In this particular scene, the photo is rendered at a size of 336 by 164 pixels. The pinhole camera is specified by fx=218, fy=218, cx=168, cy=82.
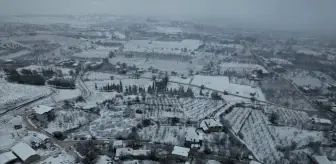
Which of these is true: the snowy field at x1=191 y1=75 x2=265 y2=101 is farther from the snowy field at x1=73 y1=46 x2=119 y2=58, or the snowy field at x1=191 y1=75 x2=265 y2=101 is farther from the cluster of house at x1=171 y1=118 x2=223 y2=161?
the snowy field at x1=73 y1=46 x2=119 y2=58

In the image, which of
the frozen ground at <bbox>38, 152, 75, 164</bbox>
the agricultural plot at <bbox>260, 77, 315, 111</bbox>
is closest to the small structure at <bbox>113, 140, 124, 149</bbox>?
the frozen ground at <bbox>38, 152, 75, 164</bbox>

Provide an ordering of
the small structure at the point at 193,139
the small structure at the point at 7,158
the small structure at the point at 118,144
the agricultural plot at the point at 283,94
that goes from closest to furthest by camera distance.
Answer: the small structure at the point at 7,158 → the small structure at the point at 118,144 → the small structure at the point at 193,139 → the agricultural plot at the point at 283,94

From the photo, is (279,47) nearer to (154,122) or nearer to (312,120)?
(312,120)

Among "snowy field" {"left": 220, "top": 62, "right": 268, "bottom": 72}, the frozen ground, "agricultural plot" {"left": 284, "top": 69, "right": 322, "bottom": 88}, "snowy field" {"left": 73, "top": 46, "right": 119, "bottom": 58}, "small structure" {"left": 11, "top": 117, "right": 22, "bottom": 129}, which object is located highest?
"snowy field" {"left": 73, "top": 46, "right": 119, "bottom": 58}

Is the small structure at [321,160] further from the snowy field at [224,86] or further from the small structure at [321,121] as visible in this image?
the snowy field at [224,86]

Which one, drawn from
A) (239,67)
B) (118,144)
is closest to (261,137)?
(118,144)

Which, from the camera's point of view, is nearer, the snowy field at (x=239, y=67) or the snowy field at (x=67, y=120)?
the snowy field at (x=67, y=120)

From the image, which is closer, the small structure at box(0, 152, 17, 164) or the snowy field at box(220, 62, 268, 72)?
the small structure at box(0, 152, 17, 164)

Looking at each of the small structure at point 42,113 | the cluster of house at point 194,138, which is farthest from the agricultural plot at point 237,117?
the small structure at point 42,113
